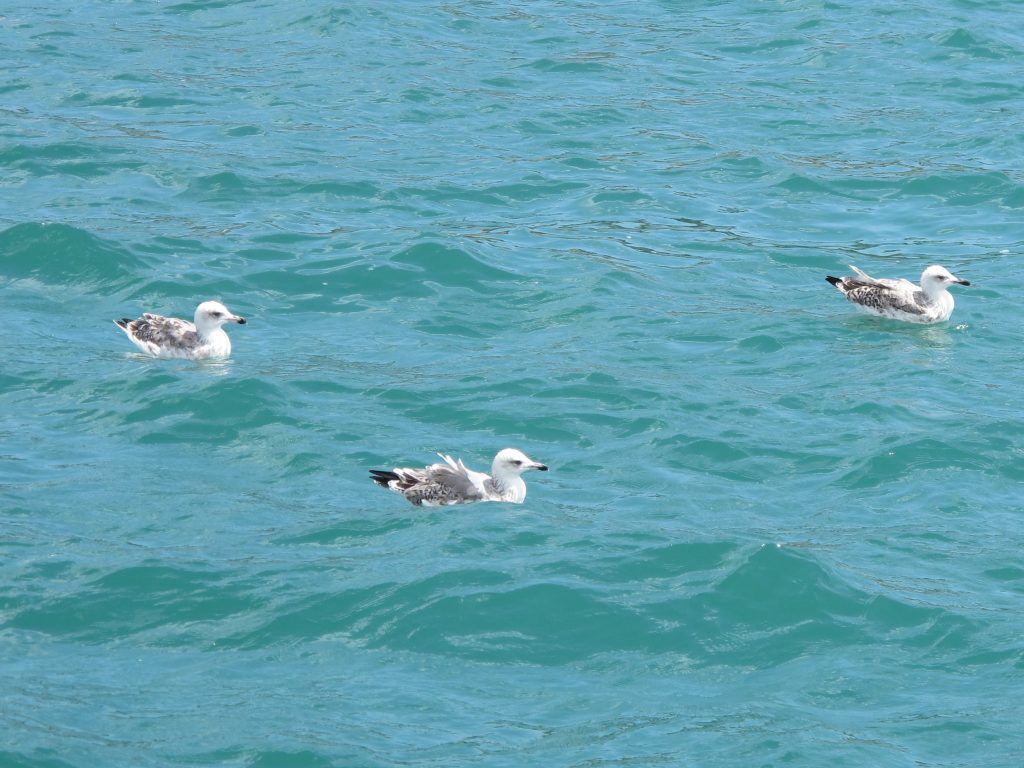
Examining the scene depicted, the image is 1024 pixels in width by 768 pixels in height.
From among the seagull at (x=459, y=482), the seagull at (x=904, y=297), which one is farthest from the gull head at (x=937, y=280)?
the seagull at (x=459, y=482)

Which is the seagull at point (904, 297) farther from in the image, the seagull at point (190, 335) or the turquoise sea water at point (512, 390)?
the seagull at point (190, 335)

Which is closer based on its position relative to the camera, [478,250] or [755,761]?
[755,761]

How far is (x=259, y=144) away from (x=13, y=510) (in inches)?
441

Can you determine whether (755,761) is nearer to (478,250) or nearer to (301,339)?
(301,339)

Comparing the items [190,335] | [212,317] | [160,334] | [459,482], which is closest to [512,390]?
[459,482]

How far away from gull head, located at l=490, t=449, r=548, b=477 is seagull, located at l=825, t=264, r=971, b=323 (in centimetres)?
638

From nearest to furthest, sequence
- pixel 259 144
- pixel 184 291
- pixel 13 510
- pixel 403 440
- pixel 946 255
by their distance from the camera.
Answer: pixel 13 510 → pixel 403 440 → pixel 184 291 → pixel 946 255 → pixel 259 144

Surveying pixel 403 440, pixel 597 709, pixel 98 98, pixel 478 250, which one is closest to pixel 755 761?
pixel 597 709

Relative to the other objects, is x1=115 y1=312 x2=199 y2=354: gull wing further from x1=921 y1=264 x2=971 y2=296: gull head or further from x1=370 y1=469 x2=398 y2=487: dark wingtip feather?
x1=921 y1=264 x2=971 y2=296: gull head

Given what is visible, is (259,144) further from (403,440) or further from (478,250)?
(403,440)

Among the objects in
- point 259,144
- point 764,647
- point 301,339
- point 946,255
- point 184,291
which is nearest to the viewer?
point 764,647

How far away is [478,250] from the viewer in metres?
21.1

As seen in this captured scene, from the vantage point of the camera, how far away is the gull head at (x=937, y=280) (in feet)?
63.8

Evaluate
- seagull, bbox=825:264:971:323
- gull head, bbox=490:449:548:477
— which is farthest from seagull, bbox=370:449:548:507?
seagull, bbox=825:264:971:323
